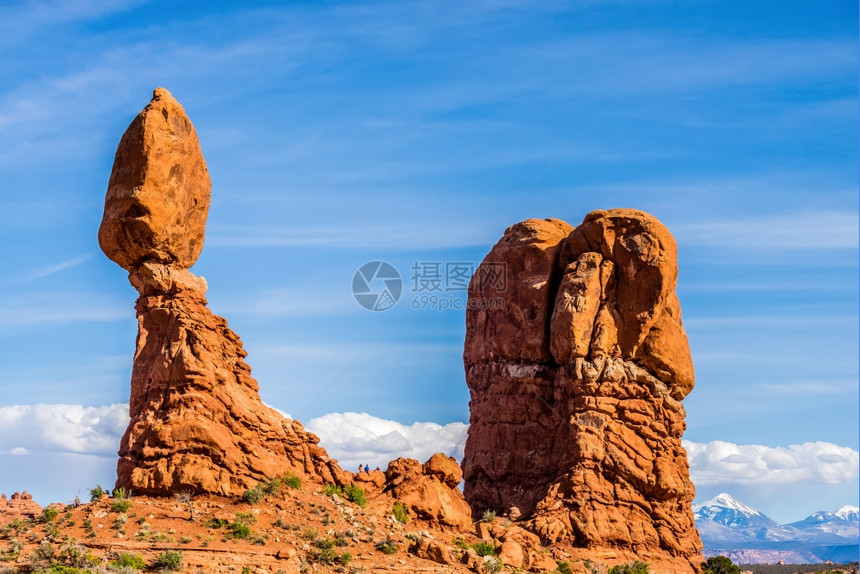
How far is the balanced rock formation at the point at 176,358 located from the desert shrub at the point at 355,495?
2.47 ft

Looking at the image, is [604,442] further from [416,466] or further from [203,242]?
[203,242]

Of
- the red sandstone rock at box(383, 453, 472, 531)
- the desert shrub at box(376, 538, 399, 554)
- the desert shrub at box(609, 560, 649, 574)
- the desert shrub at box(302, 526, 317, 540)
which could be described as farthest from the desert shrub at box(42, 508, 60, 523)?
the desert shrub at box(609, 560, 649, 574)

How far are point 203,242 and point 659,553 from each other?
25.0 meters

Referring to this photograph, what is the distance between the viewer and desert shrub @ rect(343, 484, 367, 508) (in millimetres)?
55906

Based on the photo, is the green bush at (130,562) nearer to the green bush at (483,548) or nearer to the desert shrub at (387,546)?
the desert shrub at (387,546)

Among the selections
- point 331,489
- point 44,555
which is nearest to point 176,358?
point 331,489

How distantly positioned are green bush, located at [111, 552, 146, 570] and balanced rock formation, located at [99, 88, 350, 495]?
5.20 m

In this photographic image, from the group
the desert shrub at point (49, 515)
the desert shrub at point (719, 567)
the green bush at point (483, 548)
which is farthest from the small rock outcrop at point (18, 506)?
the desert shrub at point (719, 567)

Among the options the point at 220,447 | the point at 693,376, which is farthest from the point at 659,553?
the point at 220,447

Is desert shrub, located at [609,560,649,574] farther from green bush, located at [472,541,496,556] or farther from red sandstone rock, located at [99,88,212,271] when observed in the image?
red sandstone rock, located at [99,88,212,271]

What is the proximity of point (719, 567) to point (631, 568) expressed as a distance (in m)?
7.01

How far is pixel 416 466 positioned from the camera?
2322 inches

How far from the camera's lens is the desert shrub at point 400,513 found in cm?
5631

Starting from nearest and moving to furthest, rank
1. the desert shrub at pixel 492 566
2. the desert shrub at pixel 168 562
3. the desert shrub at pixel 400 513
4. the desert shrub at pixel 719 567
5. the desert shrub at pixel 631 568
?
the desert shrub at pixel 168 562 < the desert shrub at pixel 492 566 < the desert shrub at pixel 400 513 < the desert shrub at pixel 631 568 < the desert shrub at pixel 719 567
